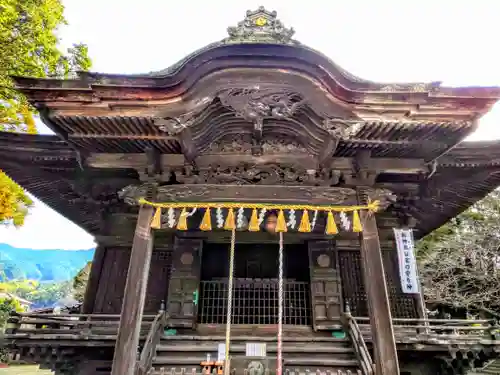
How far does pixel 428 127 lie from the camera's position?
18.7 ft

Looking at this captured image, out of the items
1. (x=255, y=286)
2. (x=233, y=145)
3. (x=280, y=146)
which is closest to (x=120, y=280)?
(x=255, y=286)

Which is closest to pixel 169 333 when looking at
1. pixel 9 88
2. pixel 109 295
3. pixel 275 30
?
pixel 109 295

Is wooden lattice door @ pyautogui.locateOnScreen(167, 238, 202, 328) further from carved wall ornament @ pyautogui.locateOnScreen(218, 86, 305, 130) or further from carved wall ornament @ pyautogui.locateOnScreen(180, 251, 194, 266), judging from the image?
carved wall ornament @ pyautogui.locateOnScreen(218, 86, 305, 130)

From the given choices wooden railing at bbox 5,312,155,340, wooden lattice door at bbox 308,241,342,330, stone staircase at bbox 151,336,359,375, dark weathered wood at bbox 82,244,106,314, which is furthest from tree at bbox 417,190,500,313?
dark weathered wood at bbox 82,244,106,314

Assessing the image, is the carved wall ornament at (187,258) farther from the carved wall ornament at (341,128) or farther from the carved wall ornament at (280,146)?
the carved wall ornament at (341,128)

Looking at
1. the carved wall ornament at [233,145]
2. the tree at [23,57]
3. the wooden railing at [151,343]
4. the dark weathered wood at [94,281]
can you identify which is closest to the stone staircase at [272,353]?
the wooden railing at [151,343]

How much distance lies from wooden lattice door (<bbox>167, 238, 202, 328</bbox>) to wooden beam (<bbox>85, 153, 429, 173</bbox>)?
308 cm

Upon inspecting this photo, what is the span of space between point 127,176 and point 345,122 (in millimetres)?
4919

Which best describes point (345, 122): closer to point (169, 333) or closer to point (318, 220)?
point (318, 220)

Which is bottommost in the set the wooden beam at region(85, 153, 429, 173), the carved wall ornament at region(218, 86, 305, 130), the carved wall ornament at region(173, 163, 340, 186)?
the carved wall ornament at region(173, 163, 340, 186)

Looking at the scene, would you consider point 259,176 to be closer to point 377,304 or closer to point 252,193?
point 252,193

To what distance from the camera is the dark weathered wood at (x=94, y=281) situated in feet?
29.2

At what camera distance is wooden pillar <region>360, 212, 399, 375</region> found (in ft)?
17.0

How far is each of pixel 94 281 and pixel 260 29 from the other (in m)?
8.14
